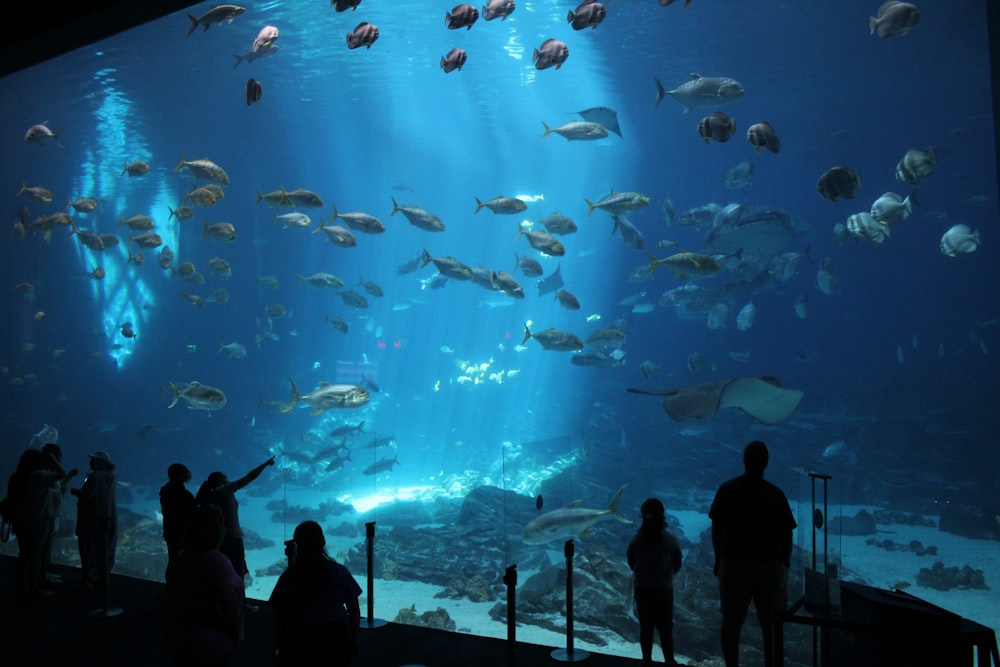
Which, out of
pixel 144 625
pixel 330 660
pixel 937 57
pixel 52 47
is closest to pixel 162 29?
pixel 52 47

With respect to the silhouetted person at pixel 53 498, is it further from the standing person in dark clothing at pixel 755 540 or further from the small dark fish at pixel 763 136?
the small dark fish at pixel 763 136

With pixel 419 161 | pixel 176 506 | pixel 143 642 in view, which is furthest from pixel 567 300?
pixel 419 161

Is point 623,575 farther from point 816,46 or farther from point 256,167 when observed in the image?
point 256,167

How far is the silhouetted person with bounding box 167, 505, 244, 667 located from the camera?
3.22 m

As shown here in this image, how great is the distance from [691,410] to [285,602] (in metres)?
2.85

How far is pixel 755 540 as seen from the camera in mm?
4285

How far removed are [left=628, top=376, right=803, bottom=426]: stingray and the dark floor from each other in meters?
2.15

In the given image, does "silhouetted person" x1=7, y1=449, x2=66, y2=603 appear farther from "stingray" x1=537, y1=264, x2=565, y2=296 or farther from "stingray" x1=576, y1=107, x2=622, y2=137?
"stingray" x1=537, y1=264, x2=565, y2=296

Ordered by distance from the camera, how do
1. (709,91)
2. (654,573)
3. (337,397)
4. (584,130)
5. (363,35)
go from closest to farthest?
(654,573) → (363,35) → (709,91) → (337,397) → (584,130)

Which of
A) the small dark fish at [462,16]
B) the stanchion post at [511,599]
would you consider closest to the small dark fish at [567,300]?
the small dark fish at [462,16]

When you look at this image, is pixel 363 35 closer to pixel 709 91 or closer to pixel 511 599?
pixel 709 91

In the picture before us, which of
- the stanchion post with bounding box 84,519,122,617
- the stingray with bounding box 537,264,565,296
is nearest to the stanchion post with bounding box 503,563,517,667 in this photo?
the stanchion post with bounding box 84,519,122,617

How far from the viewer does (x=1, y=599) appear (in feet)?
22.6

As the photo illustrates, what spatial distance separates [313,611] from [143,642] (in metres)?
3.26
